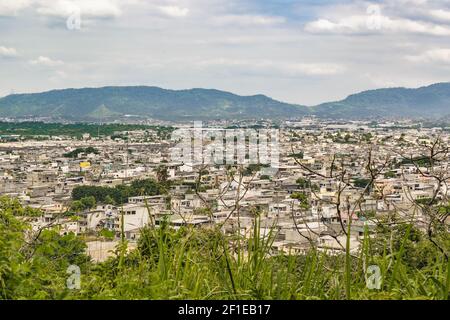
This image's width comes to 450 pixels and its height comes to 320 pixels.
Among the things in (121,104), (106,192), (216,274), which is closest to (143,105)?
(121,104)

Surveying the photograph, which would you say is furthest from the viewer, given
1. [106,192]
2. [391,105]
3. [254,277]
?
[391,105]

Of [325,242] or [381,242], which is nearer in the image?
[325,242]

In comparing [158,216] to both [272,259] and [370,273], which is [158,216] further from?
[370,273]

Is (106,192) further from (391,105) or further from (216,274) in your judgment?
(391,105)

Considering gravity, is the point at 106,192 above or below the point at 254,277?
below
